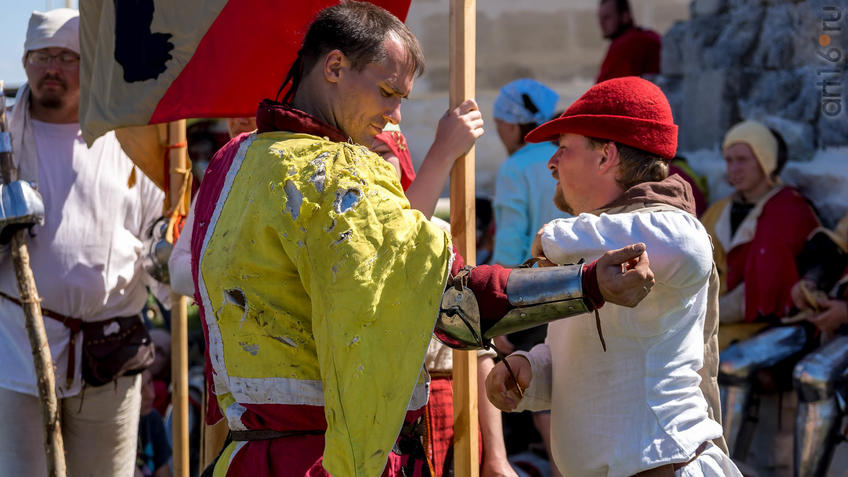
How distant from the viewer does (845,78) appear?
557 cm

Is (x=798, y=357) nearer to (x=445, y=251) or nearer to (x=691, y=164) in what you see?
(x=691, y=164)

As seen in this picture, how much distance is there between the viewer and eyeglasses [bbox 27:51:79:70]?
13.9 ft

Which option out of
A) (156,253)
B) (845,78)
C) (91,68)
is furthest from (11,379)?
(845,78)

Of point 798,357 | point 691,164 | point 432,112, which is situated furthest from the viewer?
point 432,112

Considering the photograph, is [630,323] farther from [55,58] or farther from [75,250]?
[55,58]

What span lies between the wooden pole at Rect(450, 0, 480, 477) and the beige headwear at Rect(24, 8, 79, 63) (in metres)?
1.95

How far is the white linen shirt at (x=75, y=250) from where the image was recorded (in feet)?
13.3

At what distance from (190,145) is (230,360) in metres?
5.25

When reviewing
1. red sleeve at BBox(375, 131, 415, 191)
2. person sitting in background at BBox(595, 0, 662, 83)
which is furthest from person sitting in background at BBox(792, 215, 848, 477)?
red sleeve at BBox(375, 131, 415, 191)

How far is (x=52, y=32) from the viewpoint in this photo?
421 cm

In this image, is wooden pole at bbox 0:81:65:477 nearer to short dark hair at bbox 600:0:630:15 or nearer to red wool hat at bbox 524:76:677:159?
red wool hat at bbox 524:76:677:159

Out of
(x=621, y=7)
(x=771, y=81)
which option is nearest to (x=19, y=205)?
(x=771, y=81)

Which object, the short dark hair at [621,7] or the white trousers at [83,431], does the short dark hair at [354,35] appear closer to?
the white trousers at [83,431]

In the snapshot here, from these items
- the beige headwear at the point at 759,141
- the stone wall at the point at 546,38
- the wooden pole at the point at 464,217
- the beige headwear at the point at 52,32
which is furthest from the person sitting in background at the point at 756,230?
the stone wall at the point at 546,38
